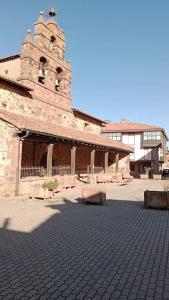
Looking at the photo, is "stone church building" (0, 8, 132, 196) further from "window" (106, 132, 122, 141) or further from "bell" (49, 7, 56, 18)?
"window" (106, 132, 122, 141)

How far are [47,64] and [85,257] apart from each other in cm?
1819

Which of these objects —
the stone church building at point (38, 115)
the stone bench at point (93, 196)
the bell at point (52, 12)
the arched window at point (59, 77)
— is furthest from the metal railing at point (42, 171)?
the bell at point (52, 12)

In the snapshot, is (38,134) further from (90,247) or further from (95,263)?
(95,263)

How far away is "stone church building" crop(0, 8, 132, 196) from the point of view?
47.2 feet

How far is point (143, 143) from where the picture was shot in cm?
3838

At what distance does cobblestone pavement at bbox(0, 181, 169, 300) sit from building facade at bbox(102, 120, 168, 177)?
94.5ft

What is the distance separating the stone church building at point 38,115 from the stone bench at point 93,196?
146 inches

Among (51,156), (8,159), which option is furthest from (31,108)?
(8,159)

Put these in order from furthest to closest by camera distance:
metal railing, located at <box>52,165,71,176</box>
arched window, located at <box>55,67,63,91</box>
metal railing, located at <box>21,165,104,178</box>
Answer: arched window, located at <box>55,67,63,91</box>, metal railing, located at <box>52,165,71,176</box>, metal railing, located at <box>21,165,104,178</box>

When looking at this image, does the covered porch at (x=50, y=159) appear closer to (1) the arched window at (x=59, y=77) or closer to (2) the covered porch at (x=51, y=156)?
(2) the covered porch at (x=51, y=156)

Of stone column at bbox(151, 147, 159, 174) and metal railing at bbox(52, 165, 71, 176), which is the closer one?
metal railing at bbox(52, 165, 71, 176)

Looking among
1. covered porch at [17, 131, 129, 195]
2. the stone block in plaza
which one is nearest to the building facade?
covered porch at [17, 131, 129, 195]

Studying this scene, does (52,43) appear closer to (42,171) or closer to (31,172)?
(31,172)

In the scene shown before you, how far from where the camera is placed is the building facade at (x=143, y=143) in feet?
124
